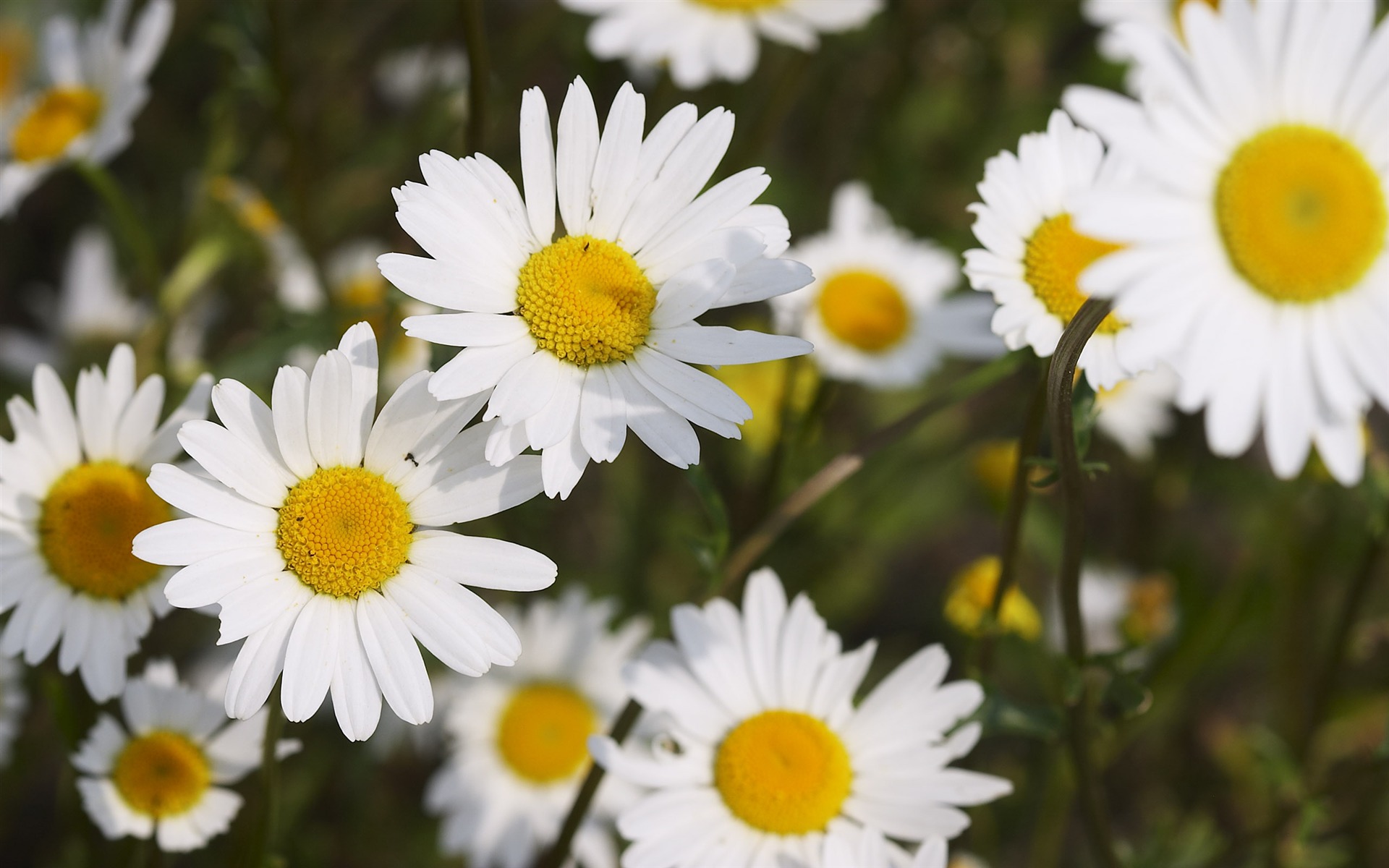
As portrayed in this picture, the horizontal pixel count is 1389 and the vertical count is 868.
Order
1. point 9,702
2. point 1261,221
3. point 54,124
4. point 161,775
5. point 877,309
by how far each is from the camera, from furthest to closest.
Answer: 1. point 877,309
2. point 54,124
3. point 9,702
4. point 161,775
5. point 1261,221

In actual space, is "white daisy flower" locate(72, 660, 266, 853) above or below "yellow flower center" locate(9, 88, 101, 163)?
below

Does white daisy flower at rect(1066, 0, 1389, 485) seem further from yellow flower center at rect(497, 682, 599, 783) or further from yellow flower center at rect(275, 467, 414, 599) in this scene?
yellow flower center at rect(497, 682, 599, 783)

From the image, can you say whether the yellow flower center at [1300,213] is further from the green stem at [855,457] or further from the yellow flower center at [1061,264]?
the green stem at [855,457]

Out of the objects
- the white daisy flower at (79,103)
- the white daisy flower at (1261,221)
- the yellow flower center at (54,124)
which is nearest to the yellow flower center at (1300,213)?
the white daisy flower at (1261,221)

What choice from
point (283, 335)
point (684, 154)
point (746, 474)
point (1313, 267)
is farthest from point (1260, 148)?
point (746, 474)

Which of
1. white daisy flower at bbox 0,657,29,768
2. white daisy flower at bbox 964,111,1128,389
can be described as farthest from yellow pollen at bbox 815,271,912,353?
white daisy flower at bbox 0,657,29,768

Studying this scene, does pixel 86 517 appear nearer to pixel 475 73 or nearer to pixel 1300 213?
pixel 475 73

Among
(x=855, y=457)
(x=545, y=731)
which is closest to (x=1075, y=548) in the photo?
(x=855, y=457)

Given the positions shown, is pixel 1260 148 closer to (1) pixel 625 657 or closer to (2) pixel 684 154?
(2) pixel 684 154
